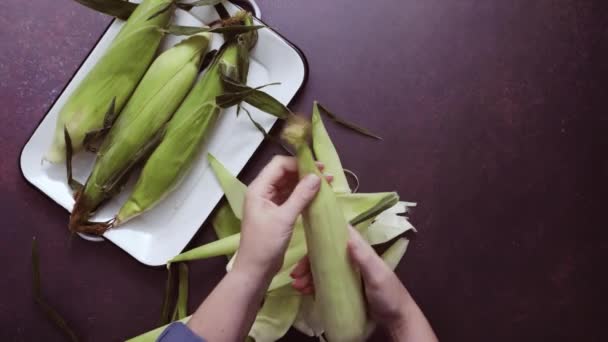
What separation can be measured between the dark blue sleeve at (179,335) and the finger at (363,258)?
17cm

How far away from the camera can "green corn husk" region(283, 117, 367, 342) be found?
55 cm

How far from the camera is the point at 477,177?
704 millimetres

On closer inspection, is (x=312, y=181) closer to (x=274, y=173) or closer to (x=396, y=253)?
(x=274, y=173)

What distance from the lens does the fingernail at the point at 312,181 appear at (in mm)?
530

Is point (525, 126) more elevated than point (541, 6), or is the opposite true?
point (541, 6)

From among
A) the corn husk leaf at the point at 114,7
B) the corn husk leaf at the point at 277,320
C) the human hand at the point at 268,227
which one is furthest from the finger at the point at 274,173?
the corn husk leaf at the point at 114,7

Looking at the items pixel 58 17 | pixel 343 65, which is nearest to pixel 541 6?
pixel 343 65

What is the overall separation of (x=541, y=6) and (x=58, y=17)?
2.04ft

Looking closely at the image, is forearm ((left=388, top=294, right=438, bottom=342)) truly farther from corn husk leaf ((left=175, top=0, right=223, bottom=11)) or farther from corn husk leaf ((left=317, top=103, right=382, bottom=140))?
corn husk leaf ((left=175, top=0, right=223, bottom=11))

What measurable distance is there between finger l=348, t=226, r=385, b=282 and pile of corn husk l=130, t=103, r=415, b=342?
0.04m

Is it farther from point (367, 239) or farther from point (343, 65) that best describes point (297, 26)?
point (367, 239)

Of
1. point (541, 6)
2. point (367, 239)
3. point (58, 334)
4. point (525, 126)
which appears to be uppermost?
point (541, 6)

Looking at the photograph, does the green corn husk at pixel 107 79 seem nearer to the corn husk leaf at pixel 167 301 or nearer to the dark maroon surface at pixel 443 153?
the dark maroon surface at pixel 443 153

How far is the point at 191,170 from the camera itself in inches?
26.6
